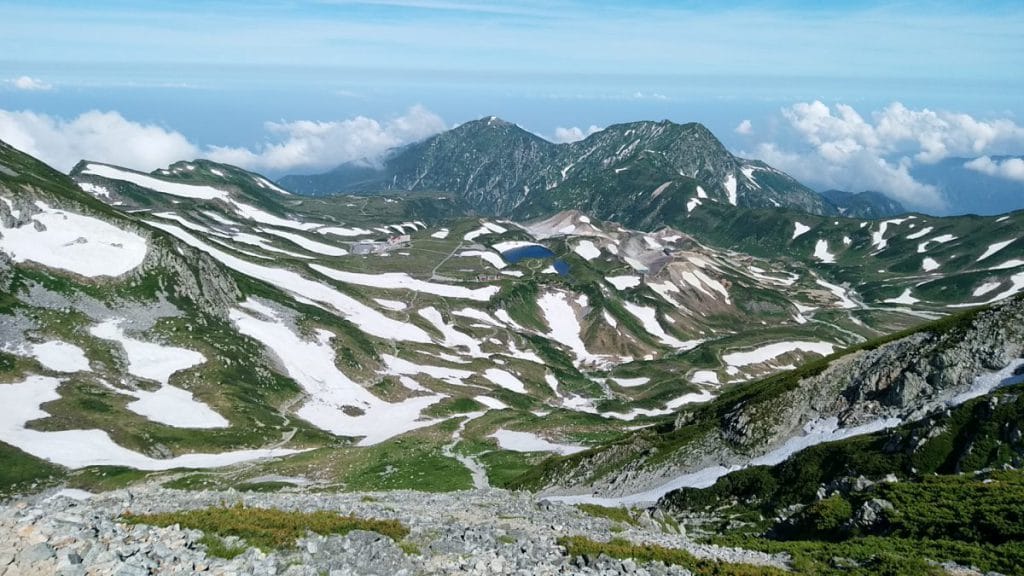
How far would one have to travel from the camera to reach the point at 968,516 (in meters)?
30.8

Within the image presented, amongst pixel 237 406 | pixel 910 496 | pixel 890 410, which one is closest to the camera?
pixel 910 496

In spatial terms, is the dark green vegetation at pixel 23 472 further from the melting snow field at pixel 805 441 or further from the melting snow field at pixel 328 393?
the melting snow field at pixel 805 441

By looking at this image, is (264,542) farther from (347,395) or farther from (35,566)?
(347,395)

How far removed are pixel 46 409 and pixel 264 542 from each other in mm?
81950

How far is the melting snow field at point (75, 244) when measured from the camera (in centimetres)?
12406

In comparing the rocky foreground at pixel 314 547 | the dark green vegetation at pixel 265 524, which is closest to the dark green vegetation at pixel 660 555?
the rocky foreground at pixel 314 547

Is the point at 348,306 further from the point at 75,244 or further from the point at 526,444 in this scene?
the point at 526,444

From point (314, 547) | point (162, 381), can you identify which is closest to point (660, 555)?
point (314, 547)

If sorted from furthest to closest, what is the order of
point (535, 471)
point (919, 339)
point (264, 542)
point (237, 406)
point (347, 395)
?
1. point (347, 395)
2. point (237, 406)
3. point (535, 471)
4. point (919, 339)
5. point (264, 542)

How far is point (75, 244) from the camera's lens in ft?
435

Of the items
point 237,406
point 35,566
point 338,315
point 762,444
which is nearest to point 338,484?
point 237,406

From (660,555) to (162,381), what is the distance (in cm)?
10327

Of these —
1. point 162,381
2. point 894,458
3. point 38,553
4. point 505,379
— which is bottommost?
point 505,379

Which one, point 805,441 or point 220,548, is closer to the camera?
point 220,548
